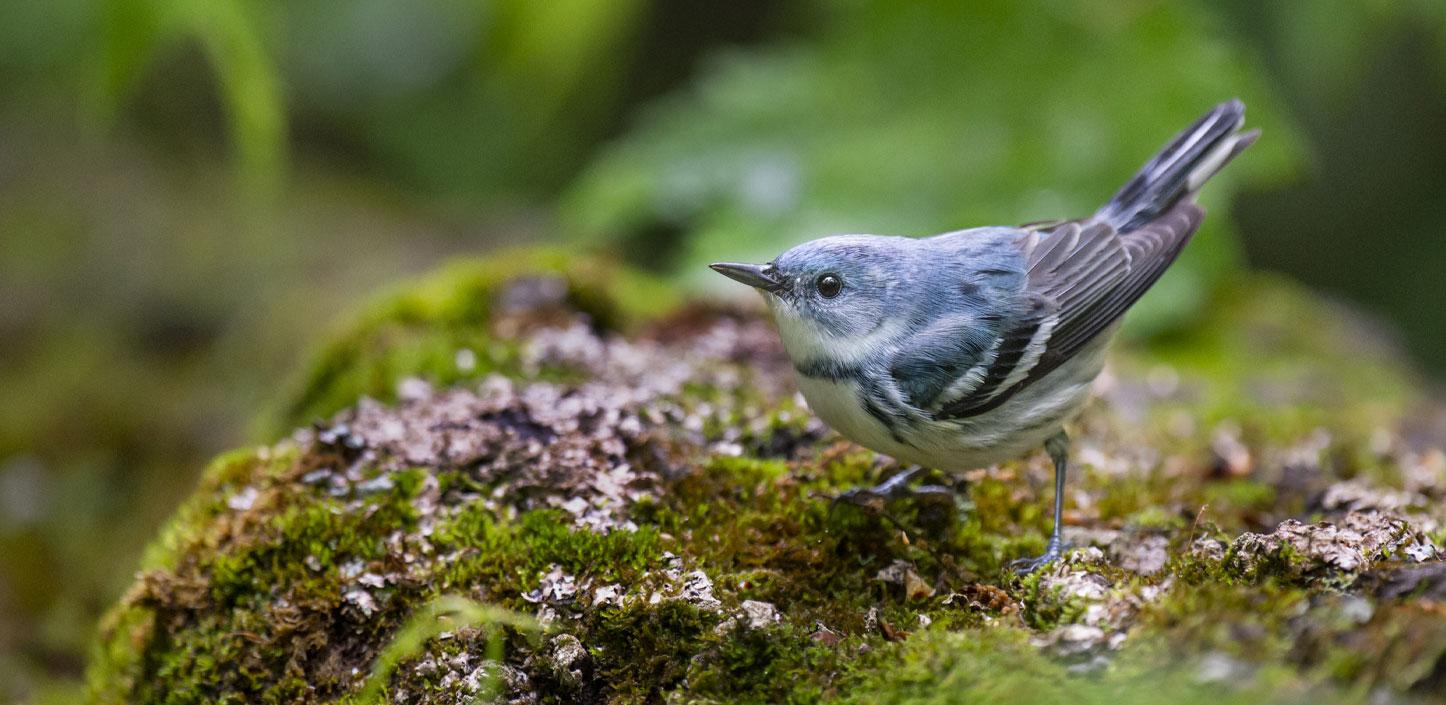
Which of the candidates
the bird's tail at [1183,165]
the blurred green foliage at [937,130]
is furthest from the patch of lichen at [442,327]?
the bird's tail at [1183,165]

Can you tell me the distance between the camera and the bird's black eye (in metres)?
3.34

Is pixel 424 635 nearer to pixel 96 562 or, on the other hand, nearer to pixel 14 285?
pixel 96 562

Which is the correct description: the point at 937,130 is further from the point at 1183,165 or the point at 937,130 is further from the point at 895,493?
the point at 895,493

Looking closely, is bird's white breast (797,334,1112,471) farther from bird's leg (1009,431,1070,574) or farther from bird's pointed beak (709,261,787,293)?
bird's pointed beak (709,261,787,293)

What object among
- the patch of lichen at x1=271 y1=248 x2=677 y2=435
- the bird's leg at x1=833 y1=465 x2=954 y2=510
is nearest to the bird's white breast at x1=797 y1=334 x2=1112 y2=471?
→ the bird's leg at x1=833 y1=465 x2=954 y2=510

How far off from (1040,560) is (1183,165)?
66.1 inches

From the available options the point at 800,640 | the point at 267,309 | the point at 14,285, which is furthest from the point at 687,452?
the point at 14,285

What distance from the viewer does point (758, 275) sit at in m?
3.34

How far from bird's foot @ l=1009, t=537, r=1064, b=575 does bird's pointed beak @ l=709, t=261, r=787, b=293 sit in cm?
106

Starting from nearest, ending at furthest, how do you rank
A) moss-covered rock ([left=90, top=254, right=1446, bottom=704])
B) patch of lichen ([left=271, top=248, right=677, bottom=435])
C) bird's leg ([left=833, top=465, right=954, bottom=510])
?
1. moss-covered rock ([left=90, top=254, right=1446, bottom=704])
2. bird's leg ([left=833, top=465, right=954, bottom=510])
3. patch of lichen ([left=271, top=248, right=677, bottom=435])

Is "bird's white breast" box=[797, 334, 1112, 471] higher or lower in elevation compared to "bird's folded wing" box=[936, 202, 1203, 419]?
lower

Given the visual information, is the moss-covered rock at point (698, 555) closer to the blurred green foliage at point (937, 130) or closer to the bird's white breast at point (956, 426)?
the bird's white breast at point (956, 426)

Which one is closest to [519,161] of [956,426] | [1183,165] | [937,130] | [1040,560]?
[937,130]

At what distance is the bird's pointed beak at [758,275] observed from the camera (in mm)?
3322
